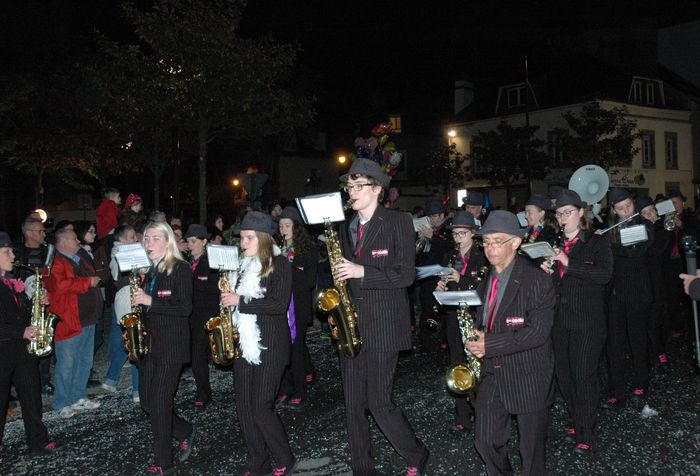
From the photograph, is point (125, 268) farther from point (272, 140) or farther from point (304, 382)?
point (272, 140)

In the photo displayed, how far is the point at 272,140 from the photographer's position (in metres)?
34.6

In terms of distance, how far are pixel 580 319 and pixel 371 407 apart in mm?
2064

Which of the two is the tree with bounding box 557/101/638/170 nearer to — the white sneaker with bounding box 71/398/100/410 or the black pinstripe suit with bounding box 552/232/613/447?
the black pinstripe suit with bounding box 552/232/613/447

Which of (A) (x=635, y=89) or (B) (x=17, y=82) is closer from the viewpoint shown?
(B) (x=17, y=82)

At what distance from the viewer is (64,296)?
24.6ft

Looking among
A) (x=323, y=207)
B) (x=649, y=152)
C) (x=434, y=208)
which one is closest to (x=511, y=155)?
(x=649, y=152)

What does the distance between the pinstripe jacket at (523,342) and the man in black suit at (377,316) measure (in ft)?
2.86

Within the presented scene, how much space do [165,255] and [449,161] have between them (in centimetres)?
3709

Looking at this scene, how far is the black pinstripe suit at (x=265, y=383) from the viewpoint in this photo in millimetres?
5066

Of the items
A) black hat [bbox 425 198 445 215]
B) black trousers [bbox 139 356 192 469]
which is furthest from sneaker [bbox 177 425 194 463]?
black hat [bbox 425 198 445 215]

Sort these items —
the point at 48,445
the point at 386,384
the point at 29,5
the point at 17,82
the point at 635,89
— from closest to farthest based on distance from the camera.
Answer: the point at 386,384 → the point at 48,445 → the point at 17,82 → the point at 29,5 → the point at 635,89

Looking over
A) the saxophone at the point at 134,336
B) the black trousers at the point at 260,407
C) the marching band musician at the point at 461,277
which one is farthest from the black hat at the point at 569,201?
the saxophone at the point at 134,336

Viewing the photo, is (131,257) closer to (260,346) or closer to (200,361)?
(260,346)

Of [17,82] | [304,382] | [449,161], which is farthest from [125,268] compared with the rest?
[449,161]
